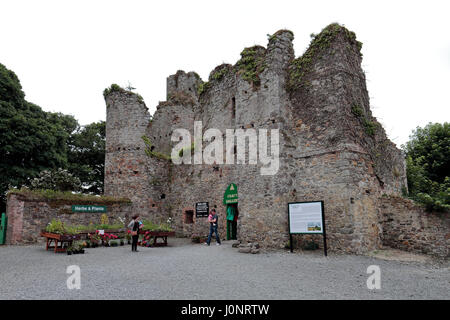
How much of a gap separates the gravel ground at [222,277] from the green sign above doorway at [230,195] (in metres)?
4.73

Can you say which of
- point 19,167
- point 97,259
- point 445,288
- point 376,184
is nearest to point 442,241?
point 376,184

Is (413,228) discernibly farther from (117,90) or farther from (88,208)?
(117,90)

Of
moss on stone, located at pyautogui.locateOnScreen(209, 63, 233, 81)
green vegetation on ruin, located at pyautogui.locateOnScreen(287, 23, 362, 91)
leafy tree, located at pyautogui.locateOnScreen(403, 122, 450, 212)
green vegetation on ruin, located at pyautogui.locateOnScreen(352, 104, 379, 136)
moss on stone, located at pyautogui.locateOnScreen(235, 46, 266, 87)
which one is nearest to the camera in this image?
green vegetation on ruin, located at pyautogui.locateOnScreen(352, 104, 379, 136)

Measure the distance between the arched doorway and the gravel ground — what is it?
16.0ft

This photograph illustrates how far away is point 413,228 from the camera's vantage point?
10.1 metres

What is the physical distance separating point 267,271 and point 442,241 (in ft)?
19.7

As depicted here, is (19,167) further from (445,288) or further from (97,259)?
(445,288)

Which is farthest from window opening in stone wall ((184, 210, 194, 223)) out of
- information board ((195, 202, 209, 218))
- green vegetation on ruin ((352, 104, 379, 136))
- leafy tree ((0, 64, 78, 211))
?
leafy tree ((0, 64, 78, 211))

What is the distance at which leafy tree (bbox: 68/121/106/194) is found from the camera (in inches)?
1136

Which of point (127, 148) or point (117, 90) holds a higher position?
point (117, 90)

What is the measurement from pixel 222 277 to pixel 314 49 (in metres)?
9.23

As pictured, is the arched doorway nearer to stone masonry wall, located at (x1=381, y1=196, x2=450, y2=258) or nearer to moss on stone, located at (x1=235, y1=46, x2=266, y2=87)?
moss on stone, located at (x1=235, y1=46, x2=266, y2=87)

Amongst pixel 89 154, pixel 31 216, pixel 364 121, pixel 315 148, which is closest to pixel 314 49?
pixel 364 121

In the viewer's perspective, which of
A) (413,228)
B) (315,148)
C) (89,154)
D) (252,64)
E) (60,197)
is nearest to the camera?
(413,228)
